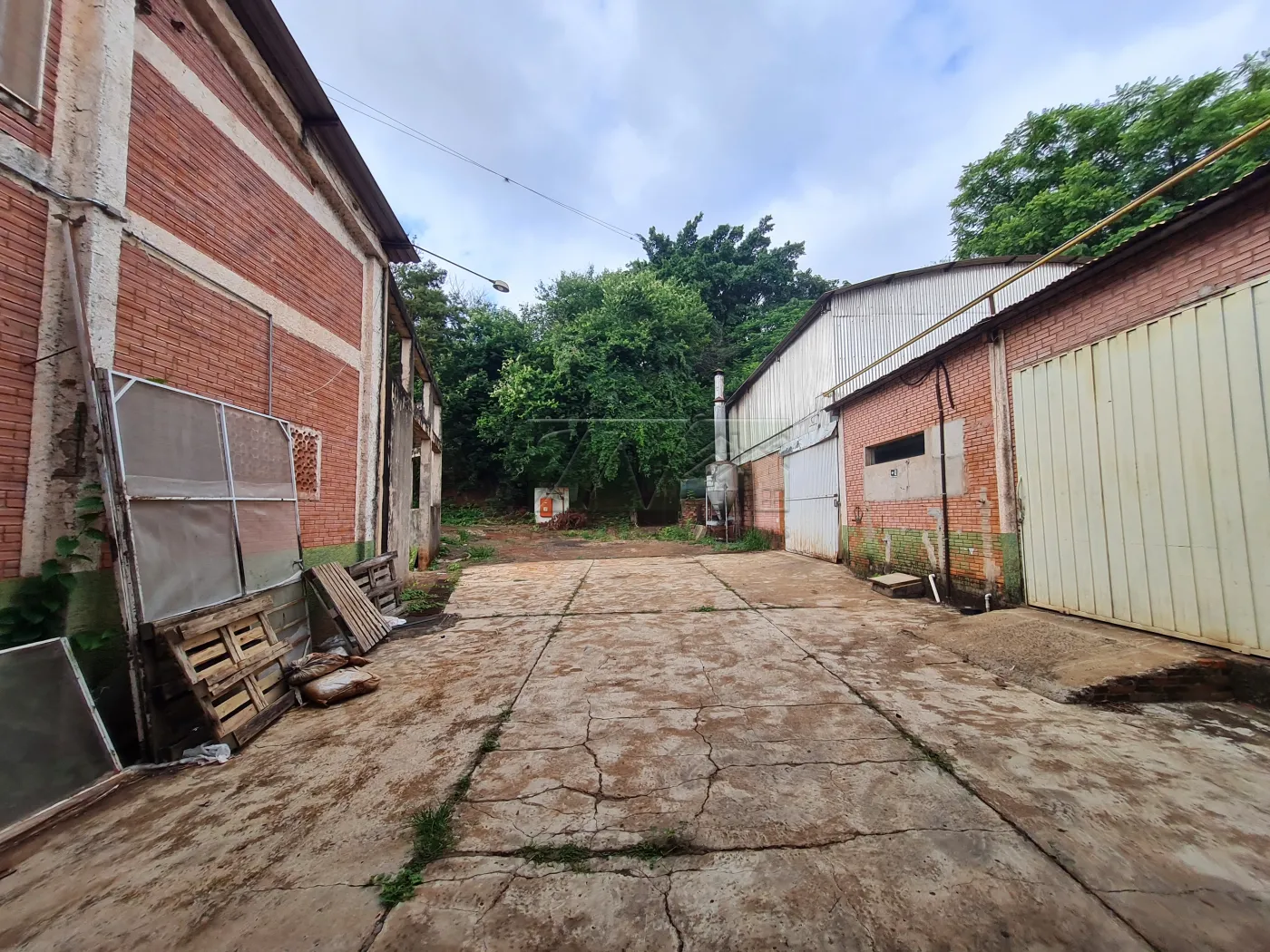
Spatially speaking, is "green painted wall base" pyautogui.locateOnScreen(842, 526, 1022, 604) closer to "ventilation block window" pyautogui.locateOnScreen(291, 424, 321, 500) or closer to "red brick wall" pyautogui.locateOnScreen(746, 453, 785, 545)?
"red brick wall" pyautogui.locateOnScreen(746, 453, 785, 545)

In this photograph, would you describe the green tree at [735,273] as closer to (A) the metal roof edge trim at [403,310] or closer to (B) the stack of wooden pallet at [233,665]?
(A) the metal roof edge trim at [403,310]

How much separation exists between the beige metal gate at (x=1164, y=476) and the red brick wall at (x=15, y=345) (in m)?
7.34

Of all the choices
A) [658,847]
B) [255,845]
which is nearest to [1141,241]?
[658,847]

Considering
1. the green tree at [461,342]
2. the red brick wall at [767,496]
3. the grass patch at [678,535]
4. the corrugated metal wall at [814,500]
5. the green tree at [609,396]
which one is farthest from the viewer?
the green tree at [461,342]

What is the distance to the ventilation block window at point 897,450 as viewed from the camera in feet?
23.4

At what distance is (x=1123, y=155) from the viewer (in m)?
15.7

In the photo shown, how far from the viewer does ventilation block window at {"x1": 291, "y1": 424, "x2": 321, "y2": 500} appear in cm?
507

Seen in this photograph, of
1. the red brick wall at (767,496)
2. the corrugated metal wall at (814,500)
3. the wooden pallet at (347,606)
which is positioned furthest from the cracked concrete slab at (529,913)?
the red brick wall at (767,496)

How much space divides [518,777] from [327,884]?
87cm

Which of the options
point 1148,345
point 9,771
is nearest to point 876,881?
point 9,771

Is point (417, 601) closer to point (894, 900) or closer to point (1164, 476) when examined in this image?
point (894, 900)

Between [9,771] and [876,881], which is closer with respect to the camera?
[876,881]

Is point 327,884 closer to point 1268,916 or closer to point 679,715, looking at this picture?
point 679,715

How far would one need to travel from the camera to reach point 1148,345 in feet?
12.5
